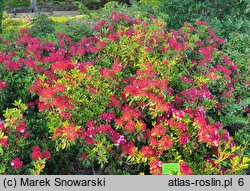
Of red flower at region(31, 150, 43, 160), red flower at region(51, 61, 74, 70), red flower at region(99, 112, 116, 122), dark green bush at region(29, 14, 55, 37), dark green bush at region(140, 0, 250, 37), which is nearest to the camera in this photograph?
red flower at region(31, 150, 43, 160)

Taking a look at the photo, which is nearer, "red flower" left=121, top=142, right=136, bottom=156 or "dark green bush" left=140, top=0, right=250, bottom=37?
"red flower" left=121, top=142, right=136, bottom=156

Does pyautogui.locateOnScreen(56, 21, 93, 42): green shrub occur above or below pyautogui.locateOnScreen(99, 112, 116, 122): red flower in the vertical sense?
above

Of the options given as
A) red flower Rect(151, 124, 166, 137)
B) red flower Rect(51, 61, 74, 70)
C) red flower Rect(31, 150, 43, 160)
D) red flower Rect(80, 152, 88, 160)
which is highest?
red flower Rect(51, 61, 74, 70)

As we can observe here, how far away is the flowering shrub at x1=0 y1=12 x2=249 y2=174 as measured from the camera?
8.57ft

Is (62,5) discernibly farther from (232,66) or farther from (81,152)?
(81,152)

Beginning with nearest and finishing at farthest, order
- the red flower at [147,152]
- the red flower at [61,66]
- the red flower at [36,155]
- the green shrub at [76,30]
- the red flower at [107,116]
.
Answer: the red flower at [36,155] → the red flower at [147,152] → the red flower at [107,116] → the red flower at [61,66] → the green shrub at [76,30]

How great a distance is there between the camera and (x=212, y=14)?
6.16 metres

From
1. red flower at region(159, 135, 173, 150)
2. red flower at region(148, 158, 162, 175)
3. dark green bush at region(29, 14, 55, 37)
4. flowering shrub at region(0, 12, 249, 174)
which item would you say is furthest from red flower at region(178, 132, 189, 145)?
dark green bush at region(29, 14, 55, 37)

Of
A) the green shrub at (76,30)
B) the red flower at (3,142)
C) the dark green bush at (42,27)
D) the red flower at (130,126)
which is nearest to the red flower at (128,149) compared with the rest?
the red flower at (130,126)

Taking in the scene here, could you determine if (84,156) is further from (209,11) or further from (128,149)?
(209,11)

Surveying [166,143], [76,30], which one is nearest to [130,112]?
[166,143]

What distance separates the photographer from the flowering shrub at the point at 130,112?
8.57ft

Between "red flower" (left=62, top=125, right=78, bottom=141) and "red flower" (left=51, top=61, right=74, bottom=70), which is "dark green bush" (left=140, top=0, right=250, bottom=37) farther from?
"red flower" (left=62, top=125, right=78, bottom=141)

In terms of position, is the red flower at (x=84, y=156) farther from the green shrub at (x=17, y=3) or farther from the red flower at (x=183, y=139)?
the green shrub at (x=17, y=3)
